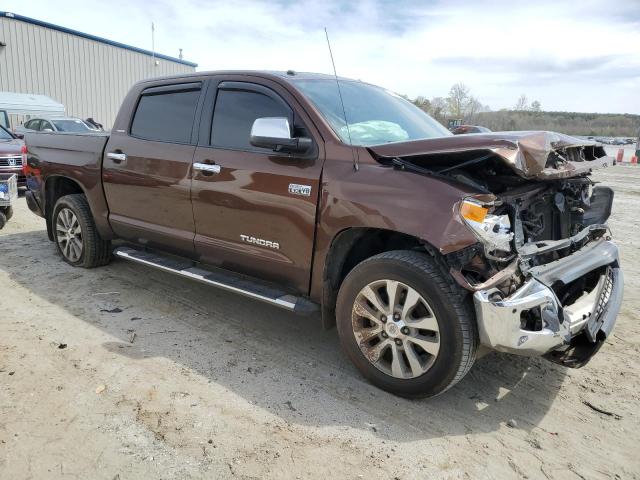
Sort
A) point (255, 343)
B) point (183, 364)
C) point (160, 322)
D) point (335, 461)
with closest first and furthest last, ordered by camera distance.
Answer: point (335, 461)
point (183, 364)
point (255, 343)
point (160, 322)

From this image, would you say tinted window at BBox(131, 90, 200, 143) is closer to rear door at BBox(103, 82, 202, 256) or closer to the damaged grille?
rear door at BBox(103, 82, 202, 256)

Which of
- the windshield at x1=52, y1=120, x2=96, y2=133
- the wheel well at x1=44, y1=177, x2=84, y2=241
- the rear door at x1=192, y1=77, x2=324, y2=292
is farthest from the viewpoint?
the windshield at x1=52, y1=120, x2=96, y2=133

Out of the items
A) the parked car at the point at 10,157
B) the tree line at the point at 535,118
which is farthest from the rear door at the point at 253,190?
the tree line at the point at 535,118

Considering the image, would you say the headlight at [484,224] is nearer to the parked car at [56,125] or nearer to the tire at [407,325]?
the tire at [407,325]

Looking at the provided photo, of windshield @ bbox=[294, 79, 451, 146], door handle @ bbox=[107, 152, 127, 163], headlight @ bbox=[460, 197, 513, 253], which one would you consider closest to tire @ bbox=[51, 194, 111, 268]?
door handle @ bbox=[107, 152, 127, 163]

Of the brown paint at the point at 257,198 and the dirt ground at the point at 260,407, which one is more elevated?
the brown paint at the point at 257,198

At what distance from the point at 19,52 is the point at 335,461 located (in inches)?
1098

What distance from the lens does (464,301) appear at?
107 inches

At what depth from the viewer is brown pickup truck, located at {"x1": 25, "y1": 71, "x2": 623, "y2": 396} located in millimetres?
2680

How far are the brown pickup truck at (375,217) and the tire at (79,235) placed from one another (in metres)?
0.69

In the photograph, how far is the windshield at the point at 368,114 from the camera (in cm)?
340

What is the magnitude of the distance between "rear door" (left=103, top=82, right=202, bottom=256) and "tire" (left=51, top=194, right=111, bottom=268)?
0.50 metres

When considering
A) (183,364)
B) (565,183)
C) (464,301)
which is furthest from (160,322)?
Answer: (565,183)

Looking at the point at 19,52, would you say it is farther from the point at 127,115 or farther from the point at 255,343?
the point at 255,343
